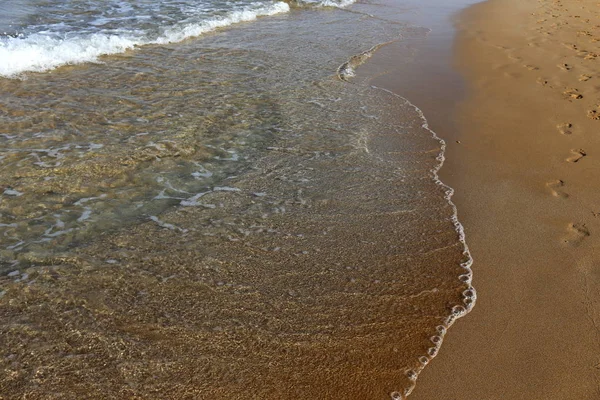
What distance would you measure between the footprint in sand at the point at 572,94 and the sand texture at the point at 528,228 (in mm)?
13

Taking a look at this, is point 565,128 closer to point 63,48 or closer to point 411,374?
point 411,374

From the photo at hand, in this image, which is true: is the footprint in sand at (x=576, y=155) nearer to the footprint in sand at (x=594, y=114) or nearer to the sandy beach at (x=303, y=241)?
the sandy beach at (x=303, y=241)

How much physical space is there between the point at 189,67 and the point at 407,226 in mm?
4951

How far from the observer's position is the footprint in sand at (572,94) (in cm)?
675

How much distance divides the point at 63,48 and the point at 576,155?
7355mm

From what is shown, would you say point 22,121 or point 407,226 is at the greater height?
point 22,121

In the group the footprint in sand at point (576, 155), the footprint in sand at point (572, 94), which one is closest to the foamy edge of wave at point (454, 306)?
the footprint in sand at point (576, 155)

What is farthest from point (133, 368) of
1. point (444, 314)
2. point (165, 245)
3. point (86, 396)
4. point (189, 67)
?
point (189, 67)

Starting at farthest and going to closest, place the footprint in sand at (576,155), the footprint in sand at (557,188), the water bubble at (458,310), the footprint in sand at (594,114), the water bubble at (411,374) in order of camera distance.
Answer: the footprint in sand at (594,114), the footprint in sand at (576,155), the footprint in sand at (557,188), the water bubble at (458,310), the water bubble at (411,374)

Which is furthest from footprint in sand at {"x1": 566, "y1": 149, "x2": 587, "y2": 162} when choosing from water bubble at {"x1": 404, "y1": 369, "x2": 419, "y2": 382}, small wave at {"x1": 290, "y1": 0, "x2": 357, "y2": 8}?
small wave at {"x1": 290, "y1": 0, "x2": 357, "y2": 8}

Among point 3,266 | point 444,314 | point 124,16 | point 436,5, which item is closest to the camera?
point 444,314

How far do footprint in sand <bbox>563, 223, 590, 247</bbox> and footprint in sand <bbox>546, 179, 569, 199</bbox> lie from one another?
499mm

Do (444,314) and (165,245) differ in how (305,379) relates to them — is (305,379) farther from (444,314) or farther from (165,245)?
(165,245)

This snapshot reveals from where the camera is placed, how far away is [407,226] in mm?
4012
